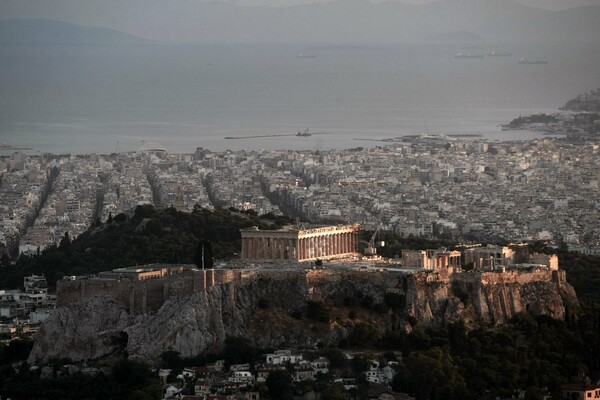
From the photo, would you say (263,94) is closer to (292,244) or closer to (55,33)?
(55,33)

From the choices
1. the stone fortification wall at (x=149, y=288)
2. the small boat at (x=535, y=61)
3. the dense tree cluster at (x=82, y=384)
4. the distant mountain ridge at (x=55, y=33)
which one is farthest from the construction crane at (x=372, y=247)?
the small boat at (x=535, y=61)

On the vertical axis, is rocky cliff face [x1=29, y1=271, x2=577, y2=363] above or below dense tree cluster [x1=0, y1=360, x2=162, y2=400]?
above

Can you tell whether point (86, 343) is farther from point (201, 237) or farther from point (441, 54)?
point (441, 54)

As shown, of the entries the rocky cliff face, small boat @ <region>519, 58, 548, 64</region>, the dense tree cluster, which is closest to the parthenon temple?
the rocky cliff face

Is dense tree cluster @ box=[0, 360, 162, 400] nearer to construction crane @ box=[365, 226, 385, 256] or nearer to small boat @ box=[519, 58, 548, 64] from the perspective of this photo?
construction crane @ box=[365, 226, 385, 256]

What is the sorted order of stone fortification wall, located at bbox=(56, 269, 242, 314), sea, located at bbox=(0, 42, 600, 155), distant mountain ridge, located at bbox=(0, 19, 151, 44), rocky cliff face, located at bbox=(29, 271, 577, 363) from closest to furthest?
rocky cliff face, located at bbox=(29, 271, 577, 363) < stone fortification wall, located at bbox=(56, 269, 242, 314) < sea, located at bbox=(0, 42, 600, 155) < distant mountain ridge, located at bbox=(0, 19, 151, 44)

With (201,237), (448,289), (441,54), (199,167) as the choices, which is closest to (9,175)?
(199,167)
